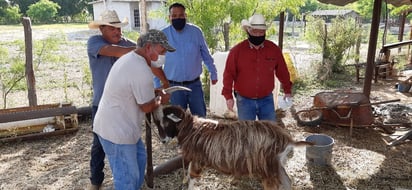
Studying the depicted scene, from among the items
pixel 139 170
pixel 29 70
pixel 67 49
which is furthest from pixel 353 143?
pixel 67 49

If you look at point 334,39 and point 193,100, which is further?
point 334,39

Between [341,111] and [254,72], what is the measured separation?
2.89 m

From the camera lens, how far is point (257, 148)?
313 cm

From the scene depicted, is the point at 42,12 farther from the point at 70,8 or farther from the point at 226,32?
the point at 226,32

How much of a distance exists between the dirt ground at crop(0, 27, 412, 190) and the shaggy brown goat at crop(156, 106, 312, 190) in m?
0.99

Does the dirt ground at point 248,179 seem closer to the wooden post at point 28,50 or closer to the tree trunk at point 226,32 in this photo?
the wooden post at point 28,50

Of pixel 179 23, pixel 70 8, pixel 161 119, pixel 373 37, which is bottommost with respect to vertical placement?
pixel 161 119

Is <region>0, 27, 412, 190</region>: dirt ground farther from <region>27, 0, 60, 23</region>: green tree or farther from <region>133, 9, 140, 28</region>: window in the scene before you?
<region>27, 0, 60, 23</region>: green tree

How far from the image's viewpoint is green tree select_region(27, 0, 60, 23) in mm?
43062

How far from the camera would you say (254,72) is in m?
3.90

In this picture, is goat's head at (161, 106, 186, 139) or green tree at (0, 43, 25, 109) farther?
green tree at (0, 43, 25, 109)

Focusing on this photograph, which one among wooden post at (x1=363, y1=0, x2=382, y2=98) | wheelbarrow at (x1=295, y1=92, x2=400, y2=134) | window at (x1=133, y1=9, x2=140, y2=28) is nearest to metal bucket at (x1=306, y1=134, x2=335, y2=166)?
wheelbarrow at (x1=295, y1=92, x2=400, y2=134)

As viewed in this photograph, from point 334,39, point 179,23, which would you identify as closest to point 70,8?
point 334,39

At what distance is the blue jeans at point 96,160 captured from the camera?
359 cm
